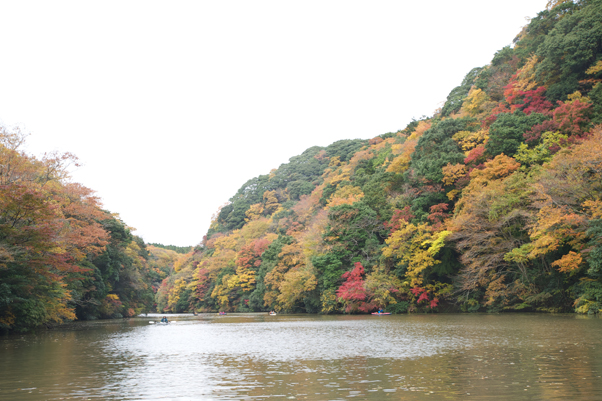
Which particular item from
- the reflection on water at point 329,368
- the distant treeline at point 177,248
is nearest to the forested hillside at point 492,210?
the reflection on water at point 329,368

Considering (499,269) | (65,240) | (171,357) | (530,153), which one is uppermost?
(530,153)

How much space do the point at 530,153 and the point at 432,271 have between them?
11.3 m

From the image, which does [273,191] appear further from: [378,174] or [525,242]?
[525,242]

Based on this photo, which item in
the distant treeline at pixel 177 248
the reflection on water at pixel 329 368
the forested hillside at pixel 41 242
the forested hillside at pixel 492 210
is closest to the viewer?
the reflection on water at pixel 329 368

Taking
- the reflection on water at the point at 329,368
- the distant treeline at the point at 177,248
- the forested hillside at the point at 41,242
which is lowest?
the reflection on water at the point at 329,368

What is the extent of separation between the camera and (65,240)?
2808cm

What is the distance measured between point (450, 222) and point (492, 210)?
5706 mm

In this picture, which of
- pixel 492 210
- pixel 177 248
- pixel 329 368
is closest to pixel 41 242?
pixel 329 368

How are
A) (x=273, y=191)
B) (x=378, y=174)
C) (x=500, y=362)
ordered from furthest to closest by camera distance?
(x=273, y=191) → (x=378, y=174) → (x=500, y=362)

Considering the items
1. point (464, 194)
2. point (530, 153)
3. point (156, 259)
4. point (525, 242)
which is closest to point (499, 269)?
point (525, 242)

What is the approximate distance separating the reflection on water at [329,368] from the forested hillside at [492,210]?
9.35 metres

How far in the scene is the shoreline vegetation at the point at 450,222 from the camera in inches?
946

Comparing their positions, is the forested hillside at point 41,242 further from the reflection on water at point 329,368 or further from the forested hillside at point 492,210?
the forested hillside at point 492,210

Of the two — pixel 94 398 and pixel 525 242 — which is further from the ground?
pixel 525 242
